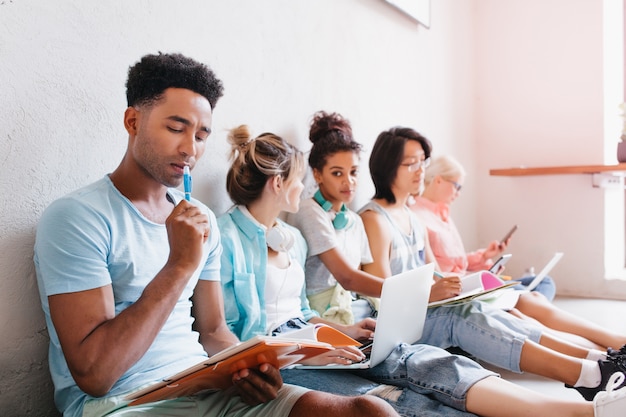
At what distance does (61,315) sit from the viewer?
3.80 feet

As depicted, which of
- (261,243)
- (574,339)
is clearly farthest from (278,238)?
(574,339)

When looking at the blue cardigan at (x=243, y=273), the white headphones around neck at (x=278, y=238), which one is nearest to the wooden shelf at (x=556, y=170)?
the white headphones around neck at (x=278, y=238)

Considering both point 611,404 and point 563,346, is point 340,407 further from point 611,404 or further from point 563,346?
point 563,346

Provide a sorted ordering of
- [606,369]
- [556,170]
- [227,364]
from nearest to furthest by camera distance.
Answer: [227,364] < [606,369] < [556,170]

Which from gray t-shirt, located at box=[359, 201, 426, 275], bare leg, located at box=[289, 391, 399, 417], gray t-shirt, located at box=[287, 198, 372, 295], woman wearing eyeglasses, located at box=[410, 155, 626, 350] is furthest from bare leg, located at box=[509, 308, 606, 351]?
bare leg, located at box=[289, 391, 399, 417]

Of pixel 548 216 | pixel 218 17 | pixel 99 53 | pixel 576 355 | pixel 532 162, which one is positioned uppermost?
pixel 218 17

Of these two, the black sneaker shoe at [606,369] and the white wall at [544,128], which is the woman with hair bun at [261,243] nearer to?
the black sneaker shoe at [606,369]

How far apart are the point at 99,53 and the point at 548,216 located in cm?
314

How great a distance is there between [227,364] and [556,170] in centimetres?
308

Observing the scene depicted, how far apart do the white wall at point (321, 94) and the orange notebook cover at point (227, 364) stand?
45cm

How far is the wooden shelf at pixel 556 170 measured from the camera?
349 cm

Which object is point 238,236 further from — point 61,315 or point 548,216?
point 548,216

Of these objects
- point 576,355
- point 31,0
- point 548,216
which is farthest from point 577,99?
point 31,0

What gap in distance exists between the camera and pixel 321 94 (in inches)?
98.9
